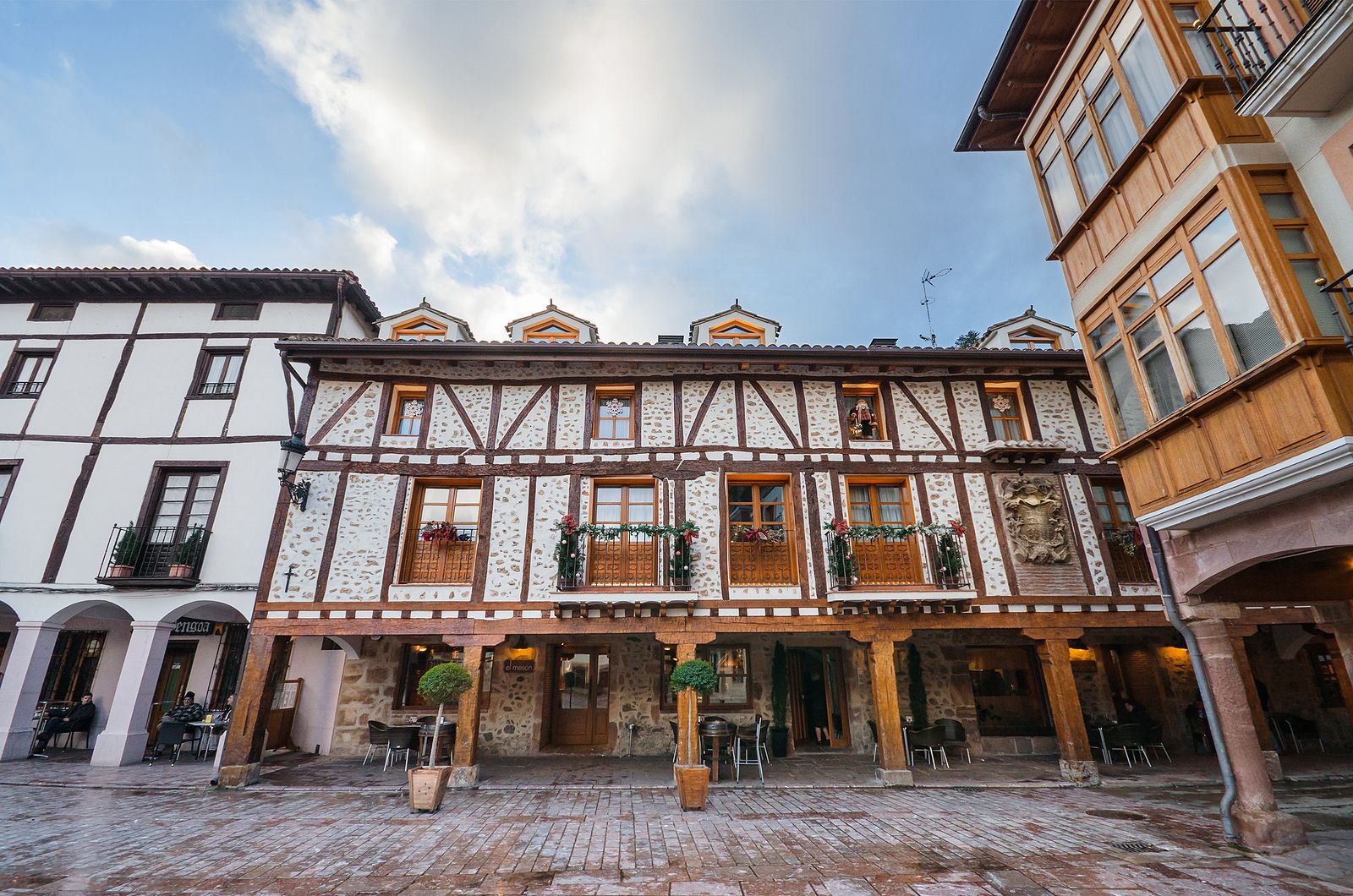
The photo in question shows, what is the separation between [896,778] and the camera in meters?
9.33

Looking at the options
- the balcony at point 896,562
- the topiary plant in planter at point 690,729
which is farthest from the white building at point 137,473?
the balcony at point 896,562

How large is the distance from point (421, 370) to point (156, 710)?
30.9 ft

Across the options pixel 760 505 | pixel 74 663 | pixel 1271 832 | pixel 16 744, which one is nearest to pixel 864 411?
pixel 760 505

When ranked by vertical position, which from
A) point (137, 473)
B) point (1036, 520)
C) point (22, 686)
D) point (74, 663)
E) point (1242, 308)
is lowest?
point (22, 686)

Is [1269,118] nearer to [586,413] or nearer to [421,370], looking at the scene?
[586,413]

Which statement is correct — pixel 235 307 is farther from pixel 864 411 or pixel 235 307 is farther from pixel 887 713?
pixel 887 713

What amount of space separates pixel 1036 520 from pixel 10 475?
69.2 ft

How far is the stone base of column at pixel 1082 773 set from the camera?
9305 mm

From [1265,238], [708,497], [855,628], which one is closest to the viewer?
[1265,238]

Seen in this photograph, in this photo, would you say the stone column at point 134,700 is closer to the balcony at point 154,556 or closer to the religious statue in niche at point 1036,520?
the balcony at point 154,556

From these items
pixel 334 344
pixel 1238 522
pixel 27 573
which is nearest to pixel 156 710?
pixel 27 573

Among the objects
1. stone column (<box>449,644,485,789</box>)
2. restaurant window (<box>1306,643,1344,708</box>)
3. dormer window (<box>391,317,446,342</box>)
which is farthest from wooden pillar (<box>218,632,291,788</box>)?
restaurant window (<box>1306,643,1344,708</box>)

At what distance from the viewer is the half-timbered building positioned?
991 centimetres

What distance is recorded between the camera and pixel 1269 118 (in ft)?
18.0
